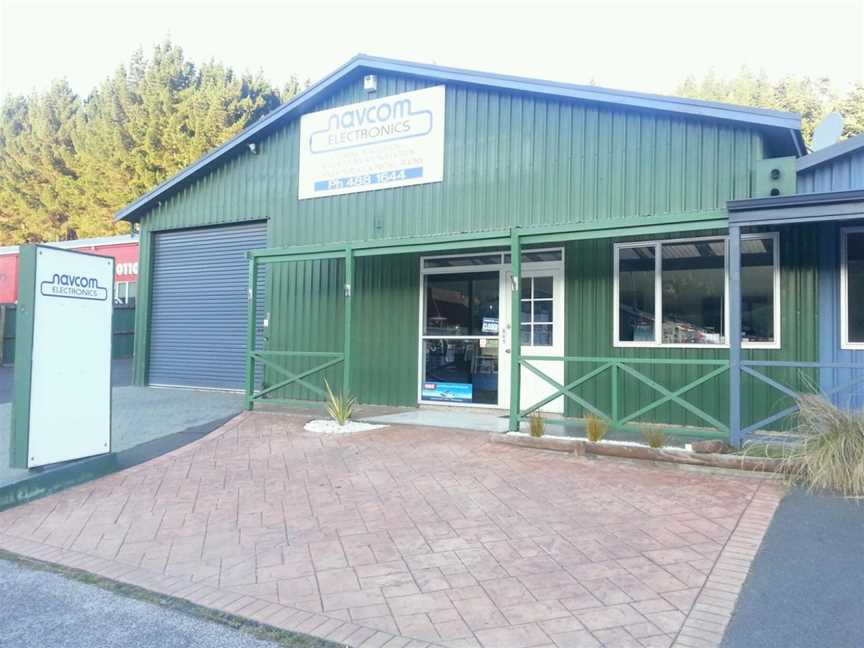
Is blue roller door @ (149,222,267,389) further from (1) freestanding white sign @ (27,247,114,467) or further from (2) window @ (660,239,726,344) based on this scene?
(2) window @ (660,239,726,344)

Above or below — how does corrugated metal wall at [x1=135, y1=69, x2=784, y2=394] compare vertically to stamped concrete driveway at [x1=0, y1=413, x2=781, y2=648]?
above

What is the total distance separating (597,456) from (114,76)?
104 ft

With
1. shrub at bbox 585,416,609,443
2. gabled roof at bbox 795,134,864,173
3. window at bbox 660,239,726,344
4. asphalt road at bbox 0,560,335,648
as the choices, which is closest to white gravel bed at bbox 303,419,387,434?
shrub at bbox 585,416,609,443

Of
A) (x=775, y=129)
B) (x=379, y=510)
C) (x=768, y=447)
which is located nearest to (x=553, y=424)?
(x=768, y=447)

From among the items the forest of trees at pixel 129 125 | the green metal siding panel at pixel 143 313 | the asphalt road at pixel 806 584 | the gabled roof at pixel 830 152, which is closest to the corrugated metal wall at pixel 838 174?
the gabled roof at pixel 830 152

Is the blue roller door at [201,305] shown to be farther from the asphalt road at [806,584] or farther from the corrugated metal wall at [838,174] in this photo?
the asphalt road at [806,584]

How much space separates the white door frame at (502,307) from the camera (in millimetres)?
8922

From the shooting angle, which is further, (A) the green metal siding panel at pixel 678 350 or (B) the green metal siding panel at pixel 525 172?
(B) the green metal siding panel at pixel 525 172

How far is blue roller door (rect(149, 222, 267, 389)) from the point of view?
39.7ft

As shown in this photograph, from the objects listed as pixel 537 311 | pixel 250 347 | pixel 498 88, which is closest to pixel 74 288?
pixel 250 347

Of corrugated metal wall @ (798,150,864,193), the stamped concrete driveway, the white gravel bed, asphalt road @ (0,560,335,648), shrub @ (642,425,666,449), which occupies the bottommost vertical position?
asphalt road @ (0,560,335,648)

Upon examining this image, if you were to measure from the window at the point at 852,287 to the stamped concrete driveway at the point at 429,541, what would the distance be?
274 centimetres

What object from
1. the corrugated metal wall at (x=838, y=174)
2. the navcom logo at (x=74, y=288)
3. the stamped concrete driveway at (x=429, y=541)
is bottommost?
the stamped concrete driveway at (x=429, y=541)

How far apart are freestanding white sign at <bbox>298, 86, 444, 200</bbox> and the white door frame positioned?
4.77 feet
